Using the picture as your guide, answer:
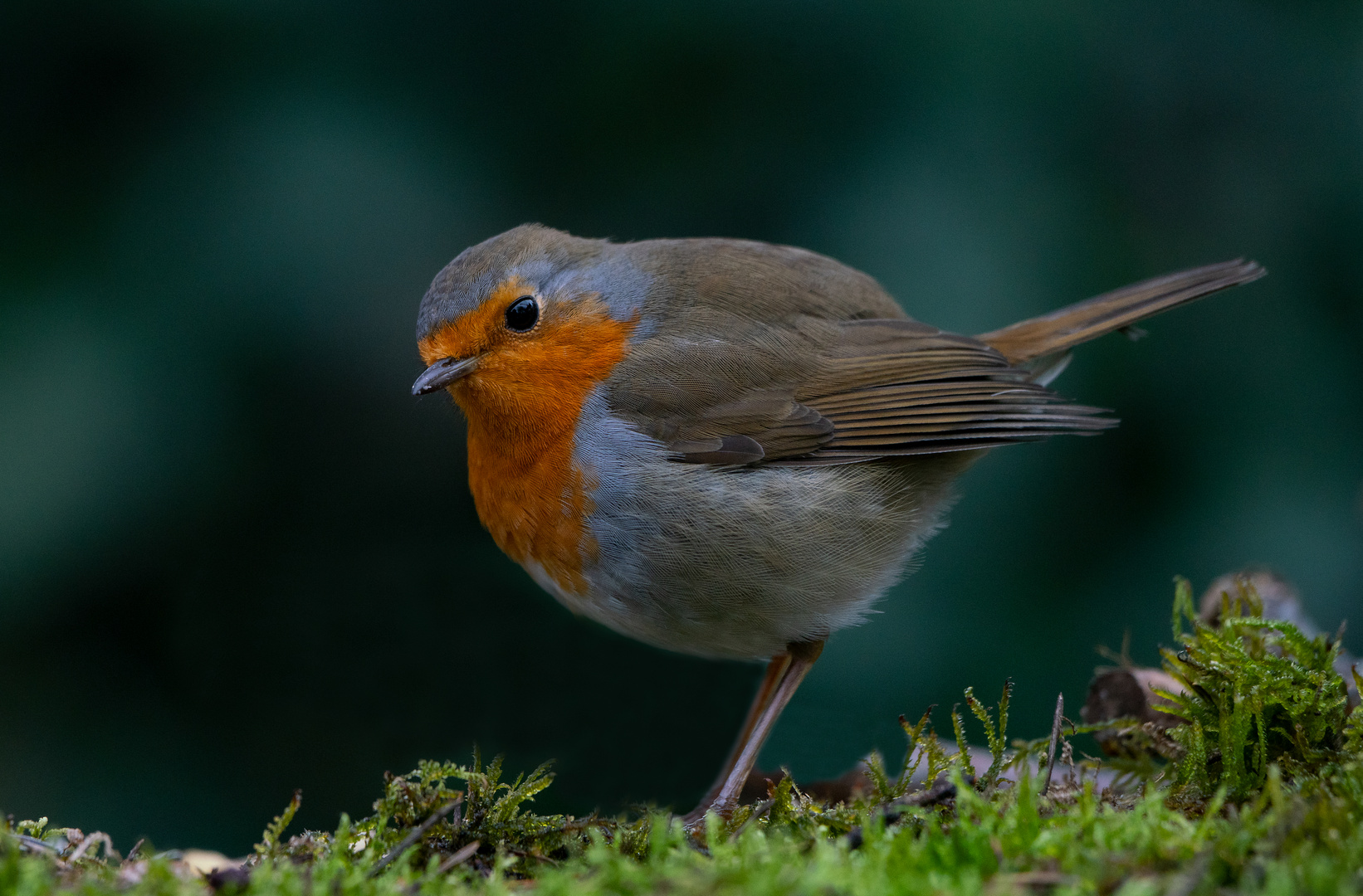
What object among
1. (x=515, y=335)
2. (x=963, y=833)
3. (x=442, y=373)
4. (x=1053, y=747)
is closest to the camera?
(x=963, y=833)

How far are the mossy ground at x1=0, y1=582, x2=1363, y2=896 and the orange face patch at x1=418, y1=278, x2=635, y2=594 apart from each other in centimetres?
88

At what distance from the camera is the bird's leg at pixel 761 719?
3.08 m

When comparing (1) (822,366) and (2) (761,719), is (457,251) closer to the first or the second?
(1) (822,366)

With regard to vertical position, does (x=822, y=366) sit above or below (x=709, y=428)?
above

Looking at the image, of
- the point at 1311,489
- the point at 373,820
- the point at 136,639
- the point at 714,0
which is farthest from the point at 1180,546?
the point at 136,639

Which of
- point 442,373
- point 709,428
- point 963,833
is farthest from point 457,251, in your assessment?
point 963,833

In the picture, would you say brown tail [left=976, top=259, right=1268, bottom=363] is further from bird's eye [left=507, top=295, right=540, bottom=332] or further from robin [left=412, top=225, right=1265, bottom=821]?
bird's eye [left=507, top=295, right=540, bottom=332]

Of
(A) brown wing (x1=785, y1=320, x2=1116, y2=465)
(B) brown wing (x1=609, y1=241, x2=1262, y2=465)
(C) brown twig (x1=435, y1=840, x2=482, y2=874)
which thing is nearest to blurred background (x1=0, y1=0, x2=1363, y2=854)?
(B) brown wing (x1=609, y1=241, x2=1262, y2=465)

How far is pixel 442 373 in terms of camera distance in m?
3.00

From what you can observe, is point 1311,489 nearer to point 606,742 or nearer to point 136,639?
point 606,742

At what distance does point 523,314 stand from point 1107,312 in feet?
6.36

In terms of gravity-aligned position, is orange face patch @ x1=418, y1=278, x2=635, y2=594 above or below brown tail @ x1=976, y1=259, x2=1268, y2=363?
below

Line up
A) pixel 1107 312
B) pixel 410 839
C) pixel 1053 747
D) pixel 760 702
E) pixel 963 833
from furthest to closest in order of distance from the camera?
pixel 760 702 < pixel 1107 312 < pixel 1053 747 < pixel 410 839 < pixel 963 833

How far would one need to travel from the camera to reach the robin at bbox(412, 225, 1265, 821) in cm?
295
